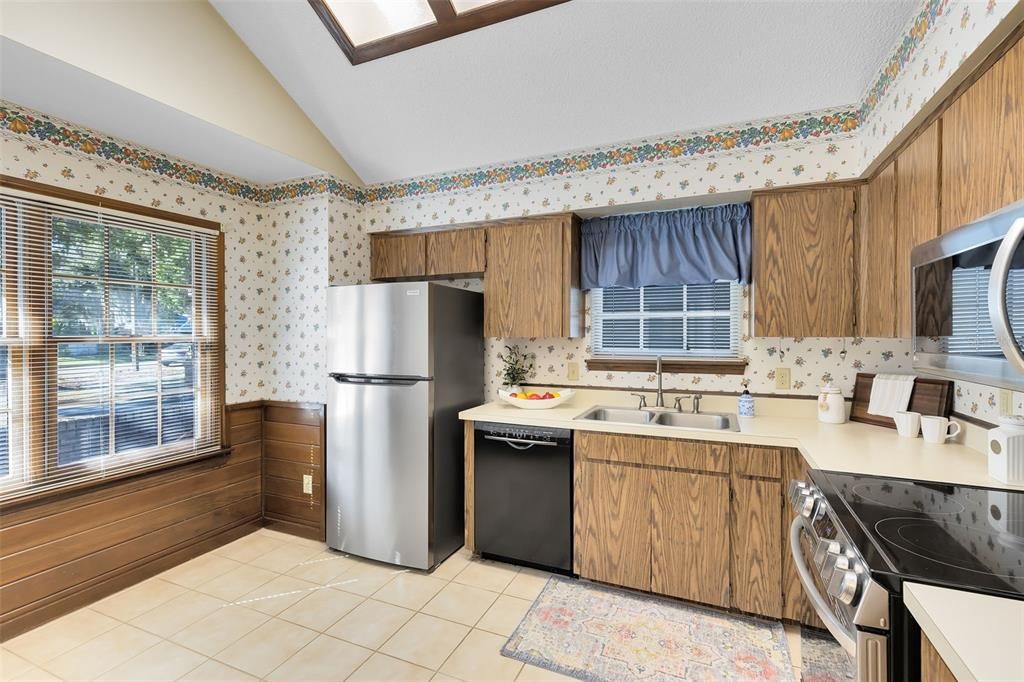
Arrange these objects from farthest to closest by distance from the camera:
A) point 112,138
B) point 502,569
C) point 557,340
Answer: point 557,340
point 502,569
point 112,138

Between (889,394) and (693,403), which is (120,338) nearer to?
(693,403)

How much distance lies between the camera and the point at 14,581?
2.16 metres

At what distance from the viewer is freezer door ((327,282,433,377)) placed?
2740mm

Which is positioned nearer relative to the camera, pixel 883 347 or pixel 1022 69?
pixel 1022 69

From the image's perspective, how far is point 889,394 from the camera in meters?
2.26

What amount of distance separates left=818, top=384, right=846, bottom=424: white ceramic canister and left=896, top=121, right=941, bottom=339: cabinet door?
561 mm

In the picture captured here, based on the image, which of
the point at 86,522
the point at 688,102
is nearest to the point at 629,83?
the point at 688,102

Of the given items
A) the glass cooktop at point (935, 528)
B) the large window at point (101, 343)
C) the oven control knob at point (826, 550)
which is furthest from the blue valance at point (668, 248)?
the large window at point (101, 343)

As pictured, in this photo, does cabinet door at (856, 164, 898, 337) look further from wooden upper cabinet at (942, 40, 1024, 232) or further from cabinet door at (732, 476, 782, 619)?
cabinet door at (732, 476, 782, 619)

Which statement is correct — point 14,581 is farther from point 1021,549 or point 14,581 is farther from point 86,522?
point 1021,549

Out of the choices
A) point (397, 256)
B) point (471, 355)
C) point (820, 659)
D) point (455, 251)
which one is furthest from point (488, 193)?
point (820, 659)

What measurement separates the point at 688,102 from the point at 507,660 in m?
2.83

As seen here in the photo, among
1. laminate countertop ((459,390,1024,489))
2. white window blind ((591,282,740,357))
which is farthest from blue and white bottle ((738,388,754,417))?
white window blind ((591,282,740,357))

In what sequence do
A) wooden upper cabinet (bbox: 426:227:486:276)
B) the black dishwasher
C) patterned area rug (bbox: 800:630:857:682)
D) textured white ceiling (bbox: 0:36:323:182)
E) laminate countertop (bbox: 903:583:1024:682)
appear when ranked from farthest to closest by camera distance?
wooden upper cabinet (bbox: 426:227:486:276) → the black dishwasher → textured white ceiling (bbox: 0:36:323:182) → patterned area rug (bbox: 800:630:857:682) → laminate countertop (bbox: 903:583:1024:682)
